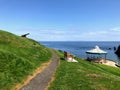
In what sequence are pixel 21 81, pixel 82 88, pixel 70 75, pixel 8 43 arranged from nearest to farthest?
pixel 82 88 < pixel 21 81 < pixel 70 75 < pixel 8 43

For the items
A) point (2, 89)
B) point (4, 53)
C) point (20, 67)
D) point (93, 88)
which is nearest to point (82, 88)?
point (93, 88)

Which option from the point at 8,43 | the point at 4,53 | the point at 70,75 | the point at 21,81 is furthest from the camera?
the point at 8,43

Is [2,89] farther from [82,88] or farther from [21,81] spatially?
[82,88]

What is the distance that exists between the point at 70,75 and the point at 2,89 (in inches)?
486

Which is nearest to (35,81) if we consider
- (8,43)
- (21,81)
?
(21,81)

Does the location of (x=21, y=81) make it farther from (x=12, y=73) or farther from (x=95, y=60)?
(x=95, y=60)

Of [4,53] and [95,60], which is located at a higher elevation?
[4,53]

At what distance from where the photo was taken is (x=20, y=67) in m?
34.4

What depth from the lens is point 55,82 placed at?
2895 centimetres

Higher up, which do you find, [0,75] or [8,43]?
[8,43]

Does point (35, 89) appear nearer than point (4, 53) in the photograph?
Yes

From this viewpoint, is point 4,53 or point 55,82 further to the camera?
point 4,53

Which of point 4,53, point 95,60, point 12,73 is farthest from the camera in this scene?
point 95,60

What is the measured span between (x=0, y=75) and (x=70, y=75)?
10.6 m
